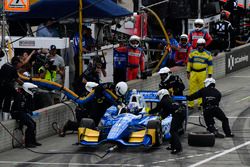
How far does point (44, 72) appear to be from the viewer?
21844 mm

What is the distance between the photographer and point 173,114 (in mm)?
18750

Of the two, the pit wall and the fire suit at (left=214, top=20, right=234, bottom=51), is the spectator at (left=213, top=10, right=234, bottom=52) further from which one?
the pit wall

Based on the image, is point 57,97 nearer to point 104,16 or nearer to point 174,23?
point 104,16

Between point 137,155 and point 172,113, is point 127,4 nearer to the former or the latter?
point 172,113

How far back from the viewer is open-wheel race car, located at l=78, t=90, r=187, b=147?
723 inches

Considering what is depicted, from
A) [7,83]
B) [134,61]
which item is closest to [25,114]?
[7,83]

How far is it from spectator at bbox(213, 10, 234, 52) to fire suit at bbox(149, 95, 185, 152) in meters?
11.7

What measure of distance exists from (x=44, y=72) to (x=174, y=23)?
1078cm

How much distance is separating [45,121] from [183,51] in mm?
7576

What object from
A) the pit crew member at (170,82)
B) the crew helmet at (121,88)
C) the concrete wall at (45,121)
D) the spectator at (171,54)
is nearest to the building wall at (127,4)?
the spectator at (171,54)

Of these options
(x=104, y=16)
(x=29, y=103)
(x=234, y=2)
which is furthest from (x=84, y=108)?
(x=234, y=2)

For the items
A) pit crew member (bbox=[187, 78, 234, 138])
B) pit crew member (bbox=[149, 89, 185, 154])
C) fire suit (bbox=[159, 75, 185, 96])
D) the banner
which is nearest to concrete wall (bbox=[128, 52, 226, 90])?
the banner

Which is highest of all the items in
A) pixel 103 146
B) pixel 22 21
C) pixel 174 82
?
pixel 22 21

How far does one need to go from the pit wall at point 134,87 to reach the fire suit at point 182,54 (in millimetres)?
231
